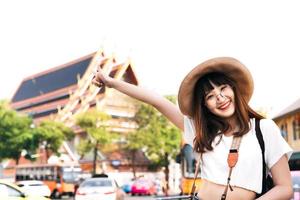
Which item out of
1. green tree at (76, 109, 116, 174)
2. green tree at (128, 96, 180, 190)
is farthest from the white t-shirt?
green tree at (128, 96, 180, 190)

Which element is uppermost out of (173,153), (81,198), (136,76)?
(136,76)

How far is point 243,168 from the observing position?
8.06 feet

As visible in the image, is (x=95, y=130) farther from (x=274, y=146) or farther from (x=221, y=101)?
(x=274, y=146)

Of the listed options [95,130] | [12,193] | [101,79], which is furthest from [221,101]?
[95,130]

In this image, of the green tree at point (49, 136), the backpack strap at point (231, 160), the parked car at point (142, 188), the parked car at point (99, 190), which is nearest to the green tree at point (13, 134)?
the green tree at point (49, 136)

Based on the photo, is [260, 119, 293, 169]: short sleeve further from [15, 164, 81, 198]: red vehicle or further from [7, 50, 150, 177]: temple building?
[7, 50, 150, 177]: temple building

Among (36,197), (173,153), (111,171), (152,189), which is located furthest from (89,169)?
(36,197)

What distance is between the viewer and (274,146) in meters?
2.47

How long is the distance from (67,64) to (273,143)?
229ft

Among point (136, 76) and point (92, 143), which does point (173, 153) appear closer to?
point (92, 143)

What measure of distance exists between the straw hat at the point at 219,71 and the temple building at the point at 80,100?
4317 centimetres

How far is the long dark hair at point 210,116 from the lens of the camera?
2.59 metres

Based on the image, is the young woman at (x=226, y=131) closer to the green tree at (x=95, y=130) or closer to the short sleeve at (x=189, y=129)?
the short sleeve at (x=189, y=129)

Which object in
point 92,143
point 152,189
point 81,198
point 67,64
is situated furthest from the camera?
point 67,64
